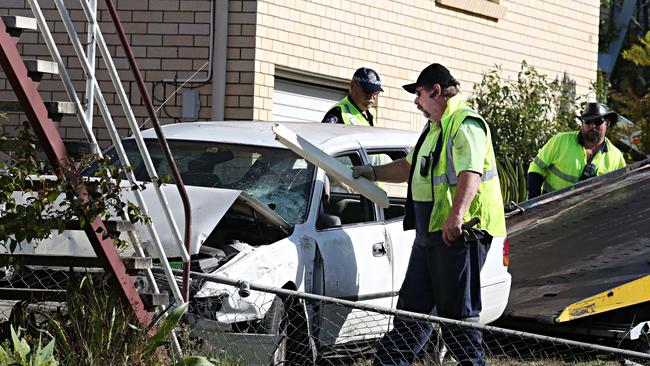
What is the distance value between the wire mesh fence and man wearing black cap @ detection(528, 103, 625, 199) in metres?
2.92

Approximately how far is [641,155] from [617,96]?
0.98 meters

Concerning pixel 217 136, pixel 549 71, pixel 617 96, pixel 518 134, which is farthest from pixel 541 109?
pixel 217 136

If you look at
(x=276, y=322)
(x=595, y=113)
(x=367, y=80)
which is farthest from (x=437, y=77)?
(x=595, y=113)

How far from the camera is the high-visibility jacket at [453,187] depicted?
6.47 metres

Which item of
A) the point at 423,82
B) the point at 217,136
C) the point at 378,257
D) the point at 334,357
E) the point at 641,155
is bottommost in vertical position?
the point at 641,155

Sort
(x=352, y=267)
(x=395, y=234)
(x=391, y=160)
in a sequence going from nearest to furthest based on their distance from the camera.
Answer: (x=352, y=267), (x=395, y=234), (x=391, y=160)

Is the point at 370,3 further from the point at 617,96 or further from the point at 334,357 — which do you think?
the point at 334,357

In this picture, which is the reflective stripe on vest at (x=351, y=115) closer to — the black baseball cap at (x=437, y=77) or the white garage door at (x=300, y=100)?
the black baseball cap at (x=437, y=77)

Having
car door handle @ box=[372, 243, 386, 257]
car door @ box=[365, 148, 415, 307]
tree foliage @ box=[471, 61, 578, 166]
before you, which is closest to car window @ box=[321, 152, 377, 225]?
car door @ box=[365, 148, 415, 307]

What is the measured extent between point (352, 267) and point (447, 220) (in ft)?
2.80

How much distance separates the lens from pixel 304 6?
11.6m

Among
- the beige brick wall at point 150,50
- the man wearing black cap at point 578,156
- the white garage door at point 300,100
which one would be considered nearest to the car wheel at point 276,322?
the man wearing black cap at point 578,156

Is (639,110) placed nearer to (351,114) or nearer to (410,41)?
(410,41)

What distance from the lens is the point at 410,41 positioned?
511 inches
